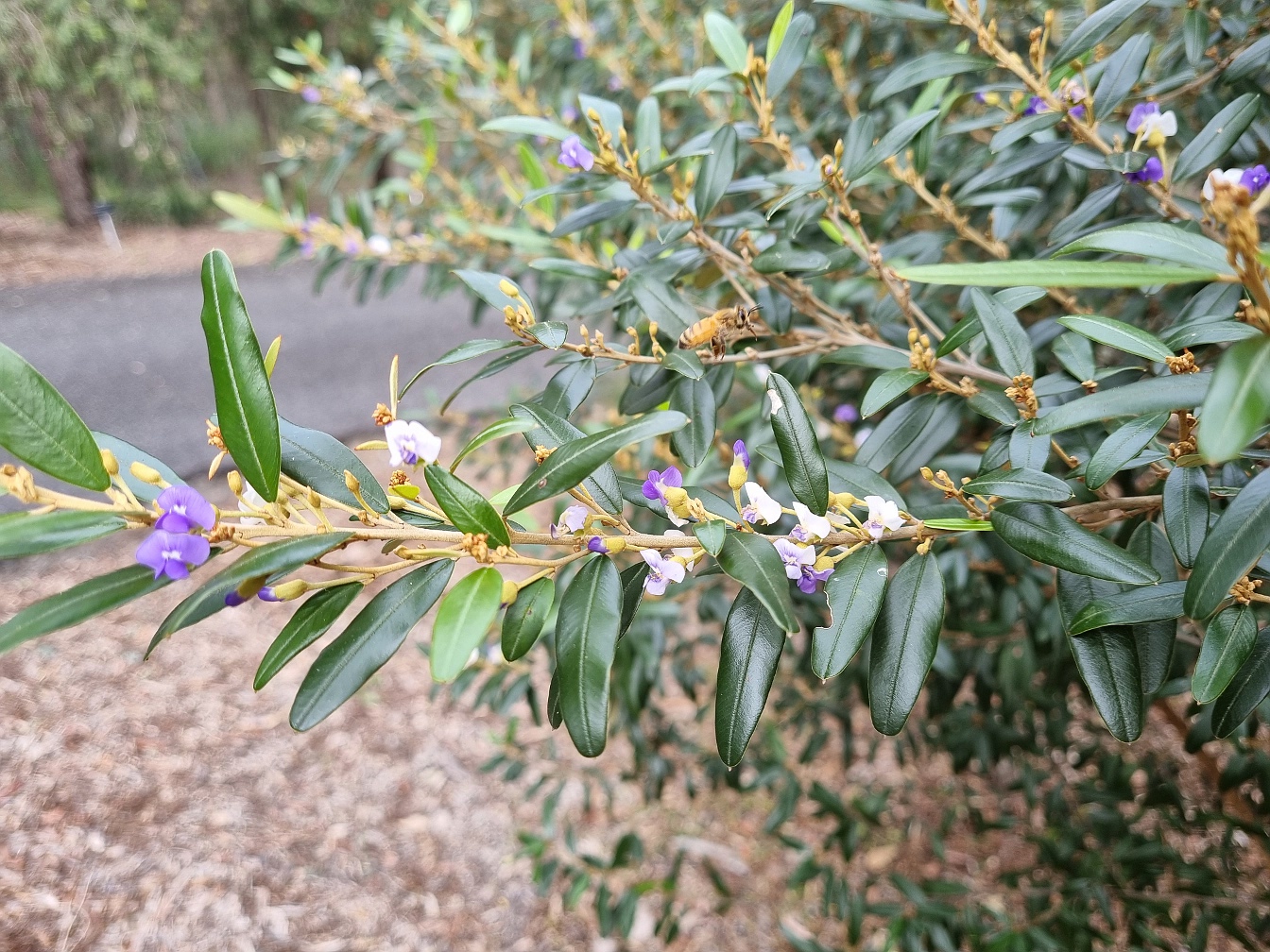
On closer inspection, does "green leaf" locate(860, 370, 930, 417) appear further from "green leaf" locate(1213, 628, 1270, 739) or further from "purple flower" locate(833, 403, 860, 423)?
"purple flower" locate(833, 403, 860, 423)

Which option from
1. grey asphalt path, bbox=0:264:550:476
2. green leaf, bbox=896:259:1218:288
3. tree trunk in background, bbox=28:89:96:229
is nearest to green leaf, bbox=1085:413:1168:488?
green leaf, bbox=896:259:1218:288

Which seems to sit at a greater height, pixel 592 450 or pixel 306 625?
pixel 592 450

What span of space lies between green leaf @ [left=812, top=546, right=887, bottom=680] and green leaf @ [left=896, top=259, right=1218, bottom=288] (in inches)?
10.4

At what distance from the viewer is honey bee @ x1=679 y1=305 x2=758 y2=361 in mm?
812

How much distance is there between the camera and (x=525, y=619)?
64 cm

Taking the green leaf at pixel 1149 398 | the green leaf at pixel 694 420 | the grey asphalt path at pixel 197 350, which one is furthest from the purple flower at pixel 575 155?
the grey asphalt path at pixel 197 350

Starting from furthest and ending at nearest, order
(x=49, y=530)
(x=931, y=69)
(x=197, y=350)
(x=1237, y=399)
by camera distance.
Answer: (x=197, y=350) < (x=931, y=69) < (x=49, y=530) < (x=1237, y=399)

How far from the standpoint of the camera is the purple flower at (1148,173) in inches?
34.5

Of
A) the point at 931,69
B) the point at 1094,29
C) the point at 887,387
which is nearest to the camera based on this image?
the point at 887,387

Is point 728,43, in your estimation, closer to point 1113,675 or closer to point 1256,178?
point 1256,178

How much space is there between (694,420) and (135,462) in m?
0.55

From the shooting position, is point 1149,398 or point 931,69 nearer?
point 1149,398

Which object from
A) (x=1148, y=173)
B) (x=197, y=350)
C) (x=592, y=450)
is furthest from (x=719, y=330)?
(x=197, y=350)

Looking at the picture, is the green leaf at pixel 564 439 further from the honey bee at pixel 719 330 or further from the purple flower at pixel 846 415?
the purple flower at pixel 846 415
